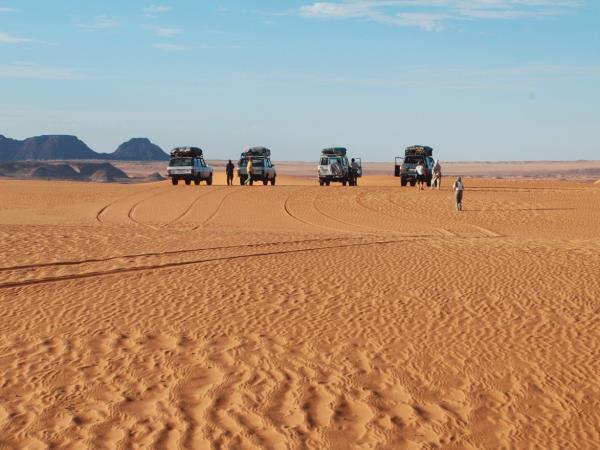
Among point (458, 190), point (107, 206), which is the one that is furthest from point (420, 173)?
point (107, 206)

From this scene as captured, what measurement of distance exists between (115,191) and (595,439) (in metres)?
37.8

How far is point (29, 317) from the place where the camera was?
1037 centimetres

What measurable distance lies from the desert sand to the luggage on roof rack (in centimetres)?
2513

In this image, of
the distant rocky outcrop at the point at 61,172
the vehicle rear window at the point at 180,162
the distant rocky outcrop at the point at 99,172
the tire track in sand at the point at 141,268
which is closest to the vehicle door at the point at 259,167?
the vehicle rear window at the point at 180,162

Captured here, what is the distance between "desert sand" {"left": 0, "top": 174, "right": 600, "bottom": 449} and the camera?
21.7ft

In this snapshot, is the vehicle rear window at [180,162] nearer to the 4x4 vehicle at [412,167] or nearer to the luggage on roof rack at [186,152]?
the luggage on roof rack at [186,152]

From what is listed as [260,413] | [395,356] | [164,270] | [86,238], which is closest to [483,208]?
[86,238]

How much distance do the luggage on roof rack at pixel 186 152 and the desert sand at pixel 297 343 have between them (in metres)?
25.1

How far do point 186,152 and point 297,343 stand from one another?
1423 inches

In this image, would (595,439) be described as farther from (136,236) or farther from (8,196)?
(8,196)

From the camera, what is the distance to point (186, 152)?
145 ft

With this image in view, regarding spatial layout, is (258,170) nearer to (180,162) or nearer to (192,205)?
(180,162)

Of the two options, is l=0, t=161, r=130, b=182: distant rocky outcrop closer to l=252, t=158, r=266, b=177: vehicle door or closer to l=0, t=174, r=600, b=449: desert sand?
l=252, t=158, r=266, b=177: vehicle door

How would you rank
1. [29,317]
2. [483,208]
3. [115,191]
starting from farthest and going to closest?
[115,191]
[483,208]
[29,317]
